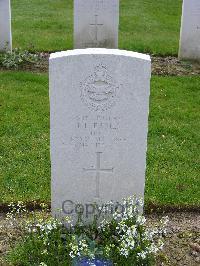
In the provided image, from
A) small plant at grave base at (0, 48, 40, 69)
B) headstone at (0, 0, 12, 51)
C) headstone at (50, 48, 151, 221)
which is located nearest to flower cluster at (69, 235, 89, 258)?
headstone at (50, 48, 151, 221)

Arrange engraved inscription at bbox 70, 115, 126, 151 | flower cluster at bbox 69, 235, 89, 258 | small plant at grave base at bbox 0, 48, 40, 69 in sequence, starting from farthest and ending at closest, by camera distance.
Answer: small plant at grave base at bbox 0, 48, 40, 69 → engraved inscription at bbox 70, 115, 126, 151 → flower cluster at bbox 69, 235, 89, 258

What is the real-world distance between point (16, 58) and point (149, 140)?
3573mm

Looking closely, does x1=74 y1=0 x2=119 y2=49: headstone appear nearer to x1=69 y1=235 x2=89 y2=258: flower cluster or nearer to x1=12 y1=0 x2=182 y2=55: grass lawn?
x1=12 y1=0 x2=182 y2=55: grass lawn

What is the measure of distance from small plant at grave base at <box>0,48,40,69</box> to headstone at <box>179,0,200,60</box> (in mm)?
2655

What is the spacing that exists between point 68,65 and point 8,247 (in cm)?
161

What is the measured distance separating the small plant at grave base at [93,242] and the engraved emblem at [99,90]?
2.63 feet

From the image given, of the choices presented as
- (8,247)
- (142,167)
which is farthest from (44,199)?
(142,167)

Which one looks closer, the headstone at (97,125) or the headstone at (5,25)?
the headstone at (97,125)

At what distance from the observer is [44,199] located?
5.21 m

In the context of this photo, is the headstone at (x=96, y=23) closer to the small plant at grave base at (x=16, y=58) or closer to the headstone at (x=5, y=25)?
the small plant at grave base at (x=16, y=58)

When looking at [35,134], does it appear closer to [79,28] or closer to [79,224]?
[79,224]

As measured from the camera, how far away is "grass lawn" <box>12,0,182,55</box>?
1070 cm

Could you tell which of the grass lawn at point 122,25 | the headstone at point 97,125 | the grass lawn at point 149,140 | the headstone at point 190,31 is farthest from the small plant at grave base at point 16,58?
the headstone at point 97,125

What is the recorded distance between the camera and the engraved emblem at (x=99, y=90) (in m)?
4.13
